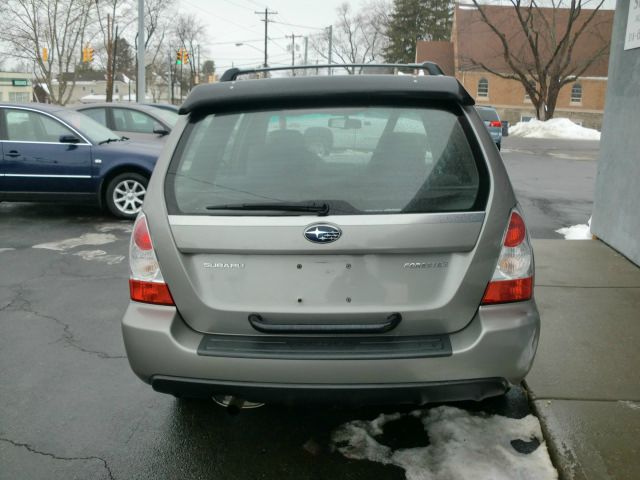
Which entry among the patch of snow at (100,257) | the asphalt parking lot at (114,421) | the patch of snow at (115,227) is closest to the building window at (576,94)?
the patch of snow at (115,227)

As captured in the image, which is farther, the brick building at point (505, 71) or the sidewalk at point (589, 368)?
the brick building at point (505, 71)

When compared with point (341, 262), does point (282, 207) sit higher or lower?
higher

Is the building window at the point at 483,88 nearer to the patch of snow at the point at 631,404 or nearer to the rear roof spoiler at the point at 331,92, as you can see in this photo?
the patch of snow at the point at 631,404

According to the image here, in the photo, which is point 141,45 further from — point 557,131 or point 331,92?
point 557,131

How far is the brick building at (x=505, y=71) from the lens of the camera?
57.9 meters

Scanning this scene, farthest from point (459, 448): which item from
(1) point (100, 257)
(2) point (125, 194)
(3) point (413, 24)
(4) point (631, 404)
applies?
(3) point (413, 24)

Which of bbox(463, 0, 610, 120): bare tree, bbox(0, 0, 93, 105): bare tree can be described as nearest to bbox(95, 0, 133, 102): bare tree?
bbox(0, 0, 93, 105): bare tree

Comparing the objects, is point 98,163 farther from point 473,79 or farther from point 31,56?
point 473,79

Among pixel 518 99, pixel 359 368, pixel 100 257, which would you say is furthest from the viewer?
pixel 518 99

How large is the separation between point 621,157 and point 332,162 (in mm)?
5054

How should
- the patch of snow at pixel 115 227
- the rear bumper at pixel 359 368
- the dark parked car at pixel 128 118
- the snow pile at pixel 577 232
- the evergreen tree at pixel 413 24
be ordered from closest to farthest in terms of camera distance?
the rear bumper at pixel 359 368 < the snow pile at pixel 577 232 < the patch of snow at pixel 115 227 < the dark parked car at pixel 128 118 < the evergreen tree at pixel 413 24

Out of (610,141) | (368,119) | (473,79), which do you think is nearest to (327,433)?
(368,119)

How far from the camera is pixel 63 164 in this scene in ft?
29.6

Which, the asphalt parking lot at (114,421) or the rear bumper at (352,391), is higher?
the rear bumper at (352,391)
